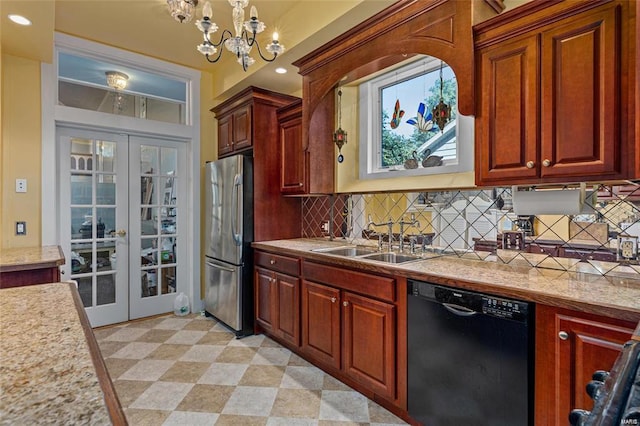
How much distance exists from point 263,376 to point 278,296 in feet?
2.21

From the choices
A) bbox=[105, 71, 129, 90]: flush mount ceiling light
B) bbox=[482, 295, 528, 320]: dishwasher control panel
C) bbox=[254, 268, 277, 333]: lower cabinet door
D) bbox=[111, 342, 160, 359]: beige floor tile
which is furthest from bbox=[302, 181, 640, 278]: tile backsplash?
bbox=[105, 71, 129, 90]: flush mount ceiling light

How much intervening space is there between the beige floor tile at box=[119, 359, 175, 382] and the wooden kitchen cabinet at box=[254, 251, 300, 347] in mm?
863

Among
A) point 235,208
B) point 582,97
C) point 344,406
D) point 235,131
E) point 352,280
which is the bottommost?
point 344,406

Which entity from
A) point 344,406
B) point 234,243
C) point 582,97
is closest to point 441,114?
point 582,97

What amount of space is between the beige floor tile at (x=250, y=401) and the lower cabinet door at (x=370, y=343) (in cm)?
55

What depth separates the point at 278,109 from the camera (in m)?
3.45

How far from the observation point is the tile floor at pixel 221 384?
2.01 metres

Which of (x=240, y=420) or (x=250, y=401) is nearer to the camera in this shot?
(x=240, y=420)

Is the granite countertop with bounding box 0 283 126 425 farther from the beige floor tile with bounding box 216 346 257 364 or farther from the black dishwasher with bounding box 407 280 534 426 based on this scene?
the beige floor tile with bounding box 216 346 257 364

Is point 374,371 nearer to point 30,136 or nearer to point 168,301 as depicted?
point 168,301

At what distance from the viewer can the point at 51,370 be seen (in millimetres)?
674

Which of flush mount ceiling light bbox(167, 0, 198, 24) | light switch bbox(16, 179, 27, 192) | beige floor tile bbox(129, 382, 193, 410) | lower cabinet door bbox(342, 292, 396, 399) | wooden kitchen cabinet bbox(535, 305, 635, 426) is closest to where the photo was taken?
wooden kitchen cabinet bbox(535, 305, 635, 426)

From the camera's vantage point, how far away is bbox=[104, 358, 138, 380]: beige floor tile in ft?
8.27

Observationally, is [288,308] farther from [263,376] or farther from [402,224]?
[402,224]
